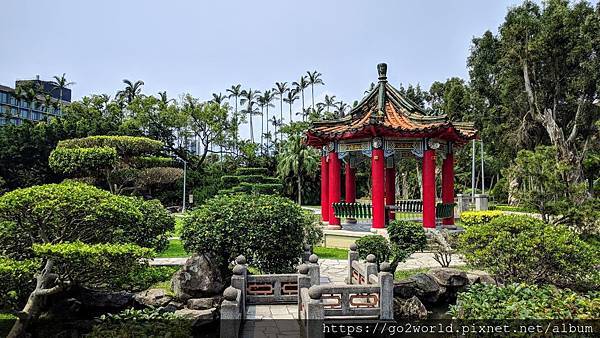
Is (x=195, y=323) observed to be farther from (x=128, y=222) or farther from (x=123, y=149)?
(x=123, y=149)

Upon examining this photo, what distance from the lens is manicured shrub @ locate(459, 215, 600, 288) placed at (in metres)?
8.80

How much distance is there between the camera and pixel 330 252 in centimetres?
1596

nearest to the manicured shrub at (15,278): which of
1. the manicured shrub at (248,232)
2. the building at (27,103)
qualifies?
the manicured shrub at (248,232)

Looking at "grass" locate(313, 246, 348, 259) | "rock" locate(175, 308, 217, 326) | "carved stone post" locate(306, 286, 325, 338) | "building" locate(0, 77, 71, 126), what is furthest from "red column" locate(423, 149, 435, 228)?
"building" locate(0, 77, 71, 126)

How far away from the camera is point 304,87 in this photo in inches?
2574

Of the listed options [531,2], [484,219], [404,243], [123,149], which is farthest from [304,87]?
[404,243]

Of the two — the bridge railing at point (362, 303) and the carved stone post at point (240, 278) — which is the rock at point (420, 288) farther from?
the carved stone post at point (240, 278)

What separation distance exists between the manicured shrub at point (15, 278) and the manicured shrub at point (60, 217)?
0.63 metres

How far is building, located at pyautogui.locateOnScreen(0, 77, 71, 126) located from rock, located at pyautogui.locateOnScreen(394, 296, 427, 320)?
46093mm

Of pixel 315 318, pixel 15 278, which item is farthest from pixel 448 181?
pixel 15 278

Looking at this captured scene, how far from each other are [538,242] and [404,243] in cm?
370

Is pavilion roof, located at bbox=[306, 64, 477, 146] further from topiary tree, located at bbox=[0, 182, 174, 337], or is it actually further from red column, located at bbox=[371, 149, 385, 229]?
topiary tree, located at bbox=[0, 182, 174, 337]

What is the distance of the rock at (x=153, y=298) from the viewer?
951cm

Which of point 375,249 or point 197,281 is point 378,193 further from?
point 197,281
